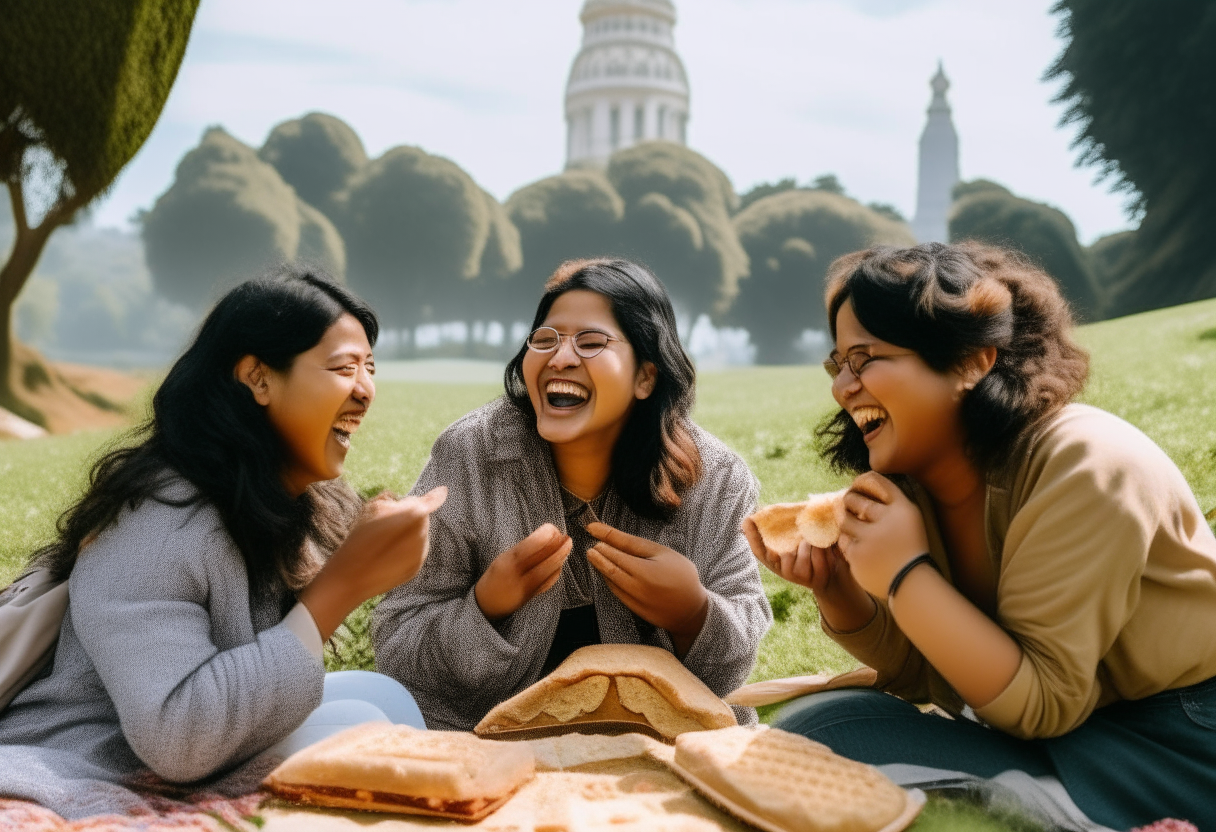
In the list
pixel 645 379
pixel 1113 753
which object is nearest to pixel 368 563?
pixel 645 379

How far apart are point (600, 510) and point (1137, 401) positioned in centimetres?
767

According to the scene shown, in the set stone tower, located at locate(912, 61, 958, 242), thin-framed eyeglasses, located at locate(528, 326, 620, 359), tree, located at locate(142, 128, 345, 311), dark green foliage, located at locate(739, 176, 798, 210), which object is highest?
stone tower, located at locate(912, 61, 958, 242)

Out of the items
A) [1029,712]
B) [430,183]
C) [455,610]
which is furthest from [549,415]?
[430,183]

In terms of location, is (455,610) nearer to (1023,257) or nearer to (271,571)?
(271,571)

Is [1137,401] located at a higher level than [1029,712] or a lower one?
higher

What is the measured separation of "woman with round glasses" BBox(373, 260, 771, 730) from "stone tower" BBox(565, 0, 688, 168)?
77866mm

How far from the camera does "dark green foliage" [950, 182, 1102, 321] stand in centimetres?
3884

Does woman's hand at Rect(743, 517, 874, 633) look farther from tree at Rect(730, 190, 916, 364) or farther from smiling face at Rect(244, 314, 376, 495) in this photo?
tree at Rect(730, 190, 916, 364)

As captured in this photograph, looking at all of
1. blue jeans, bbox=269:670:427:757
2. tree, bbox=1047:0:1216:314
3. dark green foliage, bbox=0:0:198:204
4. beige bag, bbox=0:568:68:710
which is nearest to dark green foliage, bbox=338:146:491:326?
tree, bbox=1047:0:1216:314

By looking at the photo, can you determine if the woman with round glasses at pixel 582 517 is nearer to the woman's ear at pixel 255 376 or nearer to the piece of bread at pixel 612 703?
the piece of bread at pixel 612 703

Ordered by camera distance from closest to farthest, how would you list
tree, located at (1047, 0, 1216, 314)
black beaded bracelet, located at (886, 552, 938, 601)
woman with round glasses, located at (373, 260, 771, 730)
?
black beaded bracelet, located at (886, 552, 938, 601) → woman with round glasses, located at (373, 260, 771, 730) → tree, located at (1047, 0, 1216, 314)

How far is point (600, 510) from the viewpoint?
13.1 ft

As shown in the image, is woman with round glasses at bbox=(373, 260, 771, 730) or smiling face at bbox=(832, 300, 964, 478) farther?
woman with round glasses at bbox=(373, 260, 771, 730)

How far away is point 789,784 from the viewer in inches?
99.0
